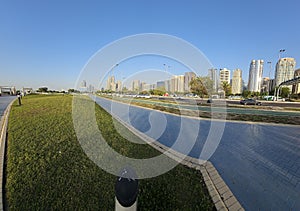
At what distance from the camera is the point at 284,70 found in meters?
54.2

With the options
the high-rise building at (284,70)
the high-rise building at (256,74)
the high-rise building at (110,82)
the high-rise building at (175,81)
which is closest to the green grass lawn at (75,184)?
the high-rise building at (110,82)

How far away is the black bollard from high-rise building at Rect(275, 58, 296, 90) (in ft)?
232

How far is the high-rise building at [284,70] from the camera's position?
54.0 meters

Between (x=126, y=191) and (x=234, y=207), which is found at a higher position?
(x=126, y=191)

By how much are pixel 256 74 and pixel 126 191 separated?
78.2 metres

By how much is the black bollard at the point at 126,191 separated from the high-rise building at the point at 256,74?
75592 mm

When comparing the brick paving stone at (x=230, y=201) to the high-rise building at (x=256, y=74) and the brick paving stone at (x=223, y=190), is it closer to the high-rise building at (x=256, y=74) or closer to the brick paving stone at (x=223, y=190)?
the brick paving stone at (x=223, y=190)

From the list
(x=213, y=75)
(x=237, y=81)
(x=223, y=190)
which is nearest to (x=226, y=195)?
(x=223, y=190)

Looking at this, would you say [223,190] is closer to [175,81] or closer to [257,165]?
[257,165]

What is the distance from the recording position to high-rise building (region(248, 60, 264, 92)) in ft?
208

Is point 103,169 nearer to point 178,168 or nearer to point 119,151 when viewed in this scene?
point 119,151

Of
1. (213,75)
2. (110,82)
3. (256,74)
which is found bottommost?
(110,82)

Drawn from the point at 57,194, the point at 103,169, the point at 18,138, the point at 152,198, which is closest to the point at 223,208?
the point at 152,198

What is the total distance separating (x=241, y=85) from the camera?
67125 mm
